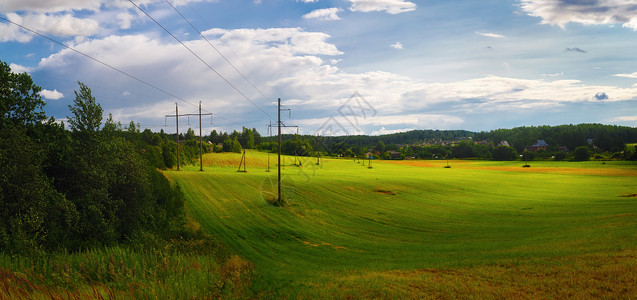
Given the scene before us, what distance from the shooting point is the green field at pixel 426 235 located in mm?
12688

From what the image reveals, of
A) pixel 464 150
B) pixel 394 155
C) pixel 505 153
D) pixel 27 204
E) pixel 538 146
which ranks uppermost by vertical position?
pixel 538 146

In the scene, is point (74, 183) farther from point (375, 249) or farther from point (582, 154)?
point (582, 154)

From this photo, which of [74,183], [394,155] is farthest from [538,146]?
[74,183]

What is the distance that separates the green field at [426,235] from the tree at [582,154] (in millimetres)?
50717

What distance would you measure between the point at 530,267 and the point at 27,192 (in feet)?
89.9

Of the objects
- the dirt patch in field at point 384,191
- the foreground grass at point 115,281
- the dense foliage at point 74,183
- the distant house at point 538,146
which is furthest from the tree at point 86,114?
the distant house at point 538,146

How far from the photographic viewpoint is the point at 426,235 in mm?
32094

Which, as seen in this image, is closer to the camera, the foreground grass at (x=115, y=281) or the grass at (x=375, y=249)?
the foreground grass at (x=115, y=281)

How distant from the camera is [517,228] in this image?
32469 millimetres

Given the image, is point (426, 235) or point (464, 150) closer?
point (426, 235)

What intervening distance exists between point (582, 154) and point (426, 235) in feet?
399

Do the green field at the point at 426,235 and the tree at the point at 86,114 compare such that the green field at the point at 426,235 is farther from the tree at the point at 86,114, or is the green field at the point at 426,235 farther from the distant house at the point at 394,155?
the distant house at the point at 394,155

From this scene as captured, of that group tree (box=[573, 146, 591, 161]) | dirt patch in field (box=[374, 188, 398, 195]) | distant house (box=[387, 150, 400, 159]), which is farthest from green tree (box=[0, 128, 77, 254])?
distant house (box=[387, 150, 400, 159])

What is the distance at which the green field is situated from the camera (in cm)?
1269
